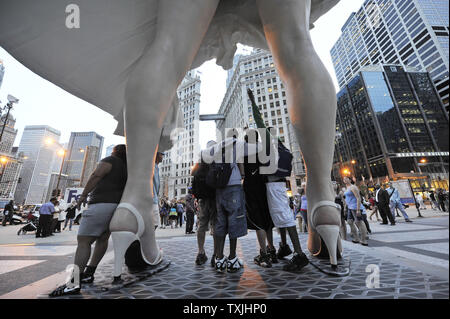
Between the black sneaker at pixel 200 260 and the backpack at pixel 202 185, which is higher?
the backpack at pixel 202 185

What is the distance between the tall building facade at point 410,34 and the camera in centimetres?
65

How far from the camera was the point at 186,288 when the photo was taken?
1.23 metres

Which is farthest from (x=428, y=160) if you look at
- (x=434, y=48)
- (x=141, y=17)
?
(x=141, y=17)

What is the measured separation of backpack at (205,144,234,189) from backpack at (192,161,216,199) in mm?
418

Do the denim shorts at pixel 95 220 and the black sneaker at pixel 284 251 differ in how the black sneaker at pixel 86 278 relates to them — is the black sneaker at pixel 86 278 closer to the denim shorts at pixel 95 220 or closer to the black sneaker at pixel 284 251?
the denim shorts at pixel 95 220

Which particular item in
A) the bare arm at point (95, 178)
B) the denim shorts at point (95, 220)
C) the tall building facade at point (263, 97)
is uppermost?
the tall building facade at point (263, 97)

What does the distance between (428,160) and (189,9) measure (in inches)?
57.4

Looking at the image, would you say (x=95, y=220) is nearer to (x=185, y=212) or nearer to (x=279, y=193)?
(x=279, y=193)

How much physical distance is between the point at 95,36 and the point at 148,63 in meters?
0.80

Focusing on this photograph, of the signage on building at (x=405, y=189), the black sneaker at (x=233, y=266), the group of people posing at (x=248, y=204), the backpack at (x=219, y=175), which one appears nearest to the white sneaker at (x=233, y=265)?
the black sneaker at (x=233, y=266)

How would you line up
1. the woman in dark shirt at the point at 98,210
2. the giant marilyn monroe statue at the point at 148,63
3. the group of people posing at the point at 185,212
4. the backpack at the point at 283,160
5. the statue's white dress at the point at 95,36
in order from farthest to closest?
the group of people posing at the point at 185,212, the backpack at the point at 283,160, the woman in dark shirt at the point at 98,210, the statue's white dress at the point at 95,36, the giant marilyn monroe statue at the point at 148,63

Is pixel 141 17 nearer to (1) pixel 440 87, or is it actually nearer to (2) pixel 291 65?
(2) pixel 291 65

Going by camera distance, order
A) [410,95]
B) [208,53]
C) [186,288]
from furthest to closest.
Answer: [208,53] → [186,288] → [410,95]
